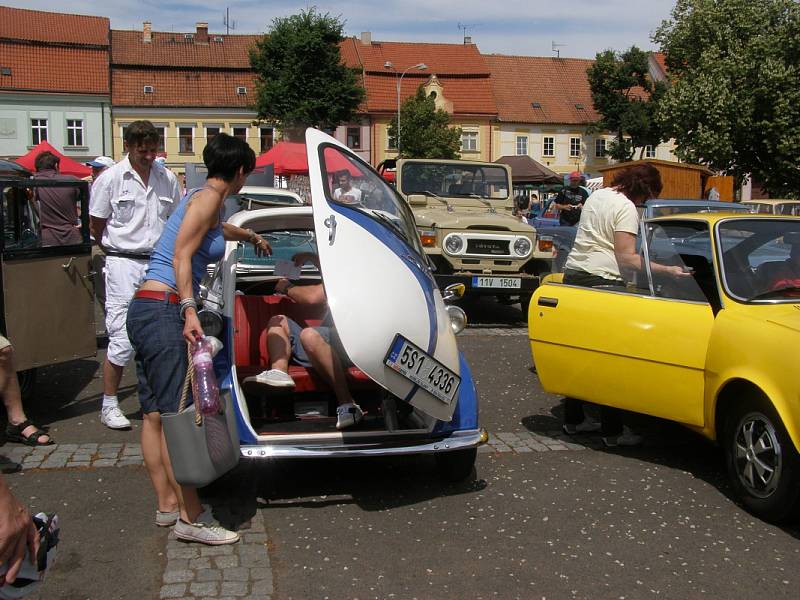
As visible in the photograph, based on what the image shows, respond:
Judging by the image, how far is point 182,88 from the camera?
2399 inches

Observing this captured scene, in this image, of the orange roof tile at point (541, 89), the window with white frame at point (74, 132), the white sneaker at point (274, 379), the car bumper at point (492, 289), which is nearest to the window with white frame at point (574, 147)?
the orange roof tile at point (541, 89)

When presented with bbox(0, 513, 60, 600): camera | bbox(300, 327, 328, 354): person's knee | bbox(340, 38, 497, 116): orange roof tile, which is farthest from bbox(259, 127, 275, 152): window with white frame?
bbox(0, 513, 60, 600): camera

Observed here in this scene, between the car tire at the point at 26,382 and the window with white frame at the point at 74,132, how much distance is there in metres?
55.9

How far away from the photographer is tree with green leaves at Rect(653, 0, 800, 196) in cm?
3409

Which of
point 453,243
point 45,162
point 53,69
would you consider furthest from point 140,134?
point 53,69

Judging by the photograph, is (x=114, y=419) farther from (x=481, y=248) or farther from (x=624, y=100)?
(x=624, y=100)

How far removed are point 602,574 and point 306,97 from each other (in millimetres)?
49070

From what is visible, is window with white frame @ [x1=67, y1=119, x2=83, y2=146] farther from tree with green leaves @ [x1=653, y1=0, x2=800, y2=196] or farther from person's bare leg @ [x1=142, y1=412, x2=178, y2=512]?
person's bare leg @ [x1=142, y1=412, x2=178, y2=512]

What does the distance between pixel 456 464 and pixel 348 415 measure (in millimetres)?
785

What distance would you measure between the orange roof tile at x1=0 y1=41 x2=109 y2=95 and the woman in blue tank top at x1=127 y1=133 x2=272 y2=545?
58.7 meters

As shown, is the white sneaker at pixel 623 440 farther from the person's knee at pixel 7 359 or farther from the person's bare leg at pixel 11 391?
the person's knee at pixel 7 359

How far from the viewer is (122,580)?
3910 mm

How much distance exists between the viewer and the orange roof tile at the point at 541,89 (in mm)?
66688

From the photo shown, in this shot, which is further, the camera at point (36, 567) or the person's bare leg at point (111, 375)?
the person's bare leg at point (111, 375)
